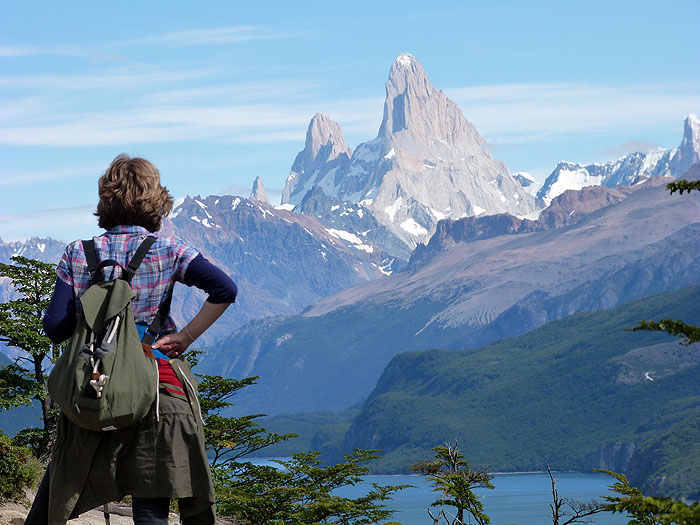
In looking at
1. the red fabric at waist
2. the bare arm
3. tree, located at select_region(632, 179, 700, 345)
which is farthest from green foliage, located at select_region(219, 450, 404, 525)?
the red fabric at waist

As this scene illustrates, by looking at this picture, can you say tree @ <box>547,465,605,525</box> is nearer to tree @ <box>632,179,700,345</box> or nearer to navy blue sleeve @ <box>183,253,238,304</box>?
tree @ <box>632,179,700,345</box>

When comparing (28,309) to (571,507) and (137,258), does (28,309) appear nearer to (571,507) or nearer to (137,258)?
(571,507)

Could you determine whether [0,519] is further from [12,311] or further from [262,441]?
[262,441]

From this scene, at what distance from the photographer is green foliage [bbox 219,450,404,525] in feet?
76.7

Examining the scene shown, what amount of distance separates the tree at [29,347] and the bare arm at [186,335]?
16.8 meters

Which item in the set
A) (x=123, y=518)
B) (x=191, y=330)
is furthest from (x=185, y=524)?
(x=123, y=518)

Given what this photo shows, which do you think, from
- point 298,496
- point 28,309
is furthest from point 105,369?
point 298,496

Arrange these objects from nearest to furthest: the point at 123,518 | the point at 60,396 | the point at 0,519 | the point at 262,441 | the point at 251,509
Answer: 1. the point at 60,396
2. the point at 0,519
3. the point at 123,518
4. the point at 251,509
5. the point at 262,441

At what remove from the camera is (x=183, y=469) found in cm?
566

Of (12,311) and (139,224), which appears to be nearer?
(139,224)

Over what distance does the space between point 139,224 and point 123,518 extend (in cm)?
1117

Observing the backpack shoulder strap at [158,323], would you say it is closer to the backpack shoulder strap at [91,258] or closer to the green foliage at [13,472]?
the backpack shoulder strap at [91,258]

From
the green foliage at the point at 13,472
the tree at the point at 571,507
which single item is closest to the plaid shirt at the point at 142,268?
the tree at the point at 571,507

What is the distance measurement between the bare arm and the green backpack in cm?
16
